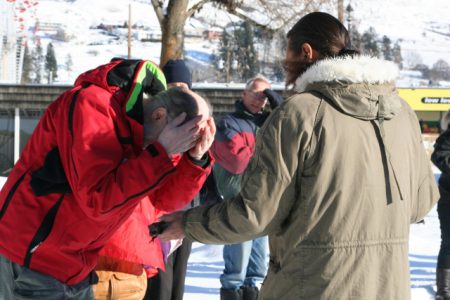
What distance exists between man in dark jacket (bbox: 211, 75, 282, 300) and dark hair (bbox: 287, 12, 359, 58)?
2511mm

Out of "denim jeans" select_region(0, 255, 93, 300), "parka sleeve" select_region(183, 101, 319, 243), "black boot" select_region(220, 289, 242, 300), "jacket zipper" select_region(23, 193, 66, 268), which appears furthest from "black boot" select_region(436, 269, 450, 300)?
"jacket zipper" select_region(23, 193, 66, 268)

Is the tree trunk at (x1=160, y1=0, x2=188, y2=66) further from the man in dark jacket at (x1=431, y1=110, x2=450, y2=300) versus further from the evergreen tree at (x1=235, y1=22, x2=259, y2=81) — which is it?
the evergreen tree at (x1=235, y1=22, x2=259, y2=81)

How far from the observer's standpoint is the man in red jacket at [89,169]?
2076 mm

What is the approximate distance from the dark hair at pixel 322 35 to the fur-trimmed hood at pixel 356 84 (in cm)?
11

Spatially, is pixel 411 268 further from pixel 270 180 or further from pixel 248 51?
pixel 248 51

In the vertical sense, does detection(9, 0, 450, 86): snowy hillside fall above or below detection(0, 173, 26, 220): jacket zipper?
below

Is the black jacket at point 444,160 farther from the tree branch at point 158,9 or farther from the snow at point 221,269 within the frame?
the tree branch at point 158,9

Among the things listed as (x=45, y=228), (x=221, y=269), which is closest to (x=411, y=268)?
(x=221, y=269)

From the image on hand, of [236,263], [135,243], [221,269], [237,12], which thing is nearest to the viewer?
[135,243]

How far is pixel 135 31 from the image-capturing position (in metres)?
90.6

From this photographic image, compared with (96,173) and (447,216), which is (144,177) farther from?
(447,216)

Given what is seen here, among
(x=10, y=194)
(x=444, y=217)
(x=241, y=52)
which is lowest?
(x=241, y=52)

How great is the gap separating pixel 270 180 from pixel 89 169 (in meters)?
0.58

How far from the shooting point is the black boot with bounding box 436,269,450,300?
18.1 ft
